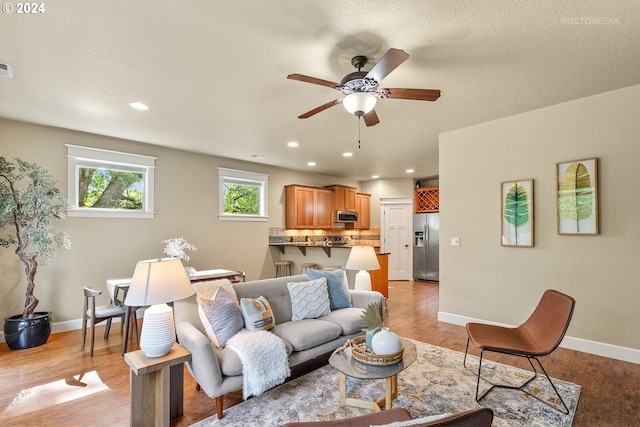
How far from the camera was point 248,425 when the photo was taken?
2.09 metres

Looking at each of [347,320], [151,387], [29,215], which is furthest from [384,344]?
[29,215]

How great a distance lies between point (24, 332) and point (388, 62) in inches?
182

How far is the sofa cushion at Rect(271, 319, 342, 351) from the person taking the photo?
8.65ft

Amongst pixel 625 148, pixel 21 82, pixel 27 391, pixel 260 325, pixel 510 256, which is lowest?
pixel 27 391

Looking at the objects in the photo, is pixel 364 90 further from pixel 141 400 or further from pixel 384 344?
pixel 141 400

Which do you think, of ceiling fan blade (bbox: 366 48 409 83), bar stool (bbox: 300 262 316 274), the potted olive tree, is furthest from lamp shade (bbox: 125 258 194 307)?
bar stool (bbox: 300 262 316 274)

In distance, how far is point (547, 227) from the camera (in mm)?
3539

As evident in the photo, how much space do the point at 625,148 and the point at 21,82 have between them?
18.9 feet

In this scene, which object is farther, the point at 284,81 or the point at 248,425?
the point at 284,81

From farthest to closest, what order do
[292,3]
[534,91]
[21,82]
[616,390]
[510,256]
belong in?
1. [510,256]
2. [534,91]
3. [21,82]
4. [616,390]
5. [292,3]

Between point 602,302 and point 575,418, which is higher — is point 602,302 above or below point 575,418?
above

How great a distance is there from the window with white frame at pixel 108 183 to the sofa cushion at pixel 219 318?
293 cm

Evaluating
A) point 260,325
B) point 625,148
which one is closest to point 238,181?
point 260,325

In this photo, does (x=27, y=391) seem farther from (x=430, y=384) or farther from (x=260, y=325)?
(x=430, y=384)
